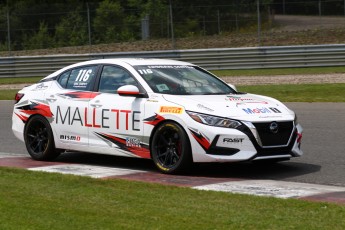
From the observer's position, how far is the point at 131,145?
35.5 ft

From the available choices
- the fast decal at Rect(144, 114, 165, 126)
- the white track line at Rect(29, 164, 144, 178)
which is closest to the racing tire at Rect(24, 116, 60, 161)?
the white track line at Rect(29, 164, 144, 178)

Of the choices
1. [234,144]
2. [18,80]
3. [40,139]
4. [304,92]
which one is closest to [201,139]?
[234,144]

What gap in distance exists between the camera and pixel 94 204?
805cm

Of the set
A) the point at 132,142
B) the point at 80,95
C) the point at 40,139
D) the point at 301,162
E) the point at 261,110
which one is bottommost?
the point at 301,162

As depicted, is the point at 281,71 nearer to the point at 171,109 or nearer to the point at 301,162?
the point at 301,162

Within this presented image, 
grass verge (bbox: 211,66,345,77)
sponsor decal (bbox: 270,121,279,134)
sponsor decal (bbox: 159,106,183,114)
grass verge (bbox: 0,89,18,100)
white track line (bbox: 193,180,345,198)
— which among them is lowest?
grass verge (bbox: 211,66,345,77)

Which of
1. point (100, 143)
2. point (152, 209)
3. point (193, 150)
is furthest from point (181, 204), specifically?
point (100, 143)

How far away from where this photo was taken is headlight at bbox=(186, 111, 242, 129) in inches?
393

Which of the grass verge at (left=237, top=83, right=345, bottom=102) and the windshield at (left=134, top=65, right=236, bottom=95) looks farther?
the grass verge at (left=237, top=83, right=345, bottom=102)

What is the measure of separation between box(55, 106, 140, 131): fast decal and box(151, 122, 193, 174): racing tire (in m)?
0.39

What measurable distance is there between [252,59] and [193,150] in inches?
855

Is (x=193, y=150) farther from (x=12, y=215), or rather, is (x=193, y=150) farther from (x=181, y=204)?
(x=12, y=215)

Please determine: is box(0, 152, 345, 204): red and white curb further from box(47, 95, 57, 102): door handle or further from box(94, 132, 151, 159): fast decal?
box(47, 95, 57, 102): door handle

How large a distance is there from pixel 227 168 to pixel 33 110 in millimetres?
2876
